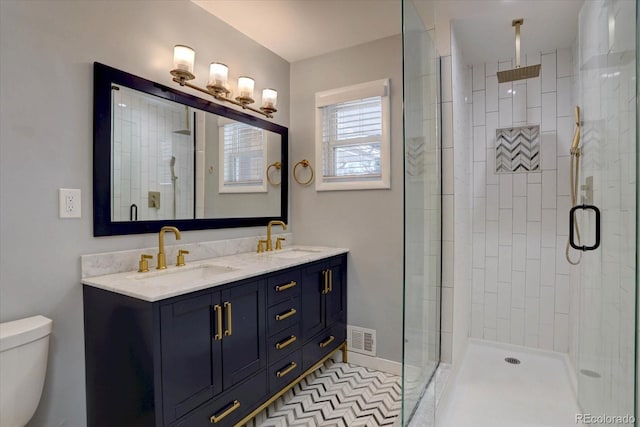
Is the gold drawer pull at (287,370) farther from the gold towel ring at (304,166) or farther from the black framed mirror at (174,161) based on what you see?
the gold towel ring at (304,166)

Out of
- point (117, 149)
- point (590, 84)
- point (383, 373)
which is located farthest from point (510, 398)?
point (117, 149)

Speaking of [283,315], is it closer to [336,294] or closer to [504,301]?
[336,294]

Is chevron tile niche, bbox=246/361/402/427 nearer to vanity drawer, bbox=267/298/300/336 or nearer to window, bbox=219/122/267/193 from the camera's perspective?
vanity drawer, bbox=267/298/300/336

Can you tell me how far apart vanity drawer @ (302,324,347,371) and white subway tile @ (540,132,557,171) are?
205cm

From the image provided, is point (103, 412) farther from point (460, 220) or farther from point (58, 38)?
point (460, 220)

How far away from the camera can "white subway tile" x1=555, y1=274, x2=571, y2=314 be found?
254 cm

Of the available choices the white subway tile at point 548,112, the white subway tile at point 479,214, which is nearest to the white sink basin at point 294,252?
the white subway tile at point 479,214

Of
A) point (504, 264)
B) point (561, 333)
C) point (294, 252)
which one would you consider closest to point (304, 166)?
point (294, 252)

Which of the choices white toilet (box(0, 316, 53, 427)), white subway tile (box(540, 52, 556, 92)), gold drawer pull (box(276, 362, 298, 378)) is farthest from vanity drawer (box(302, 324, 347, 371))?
white subway tile (box(540, 52, 556, 92))

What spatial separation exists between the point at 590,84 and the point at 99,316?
105 inches

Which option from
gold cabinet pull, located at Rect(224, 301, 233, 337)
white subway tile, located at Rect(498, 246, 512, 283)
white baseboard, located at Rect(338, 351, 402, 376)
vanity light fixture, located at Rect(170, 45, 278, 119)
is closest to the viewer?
gold cabinet pull, located at Rect(224, 301, 233, 337)

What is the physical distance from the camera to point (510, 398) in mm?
2033

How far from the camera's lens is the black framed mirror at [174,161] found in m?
1.60

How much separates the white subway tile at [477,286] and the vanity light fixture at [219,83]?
2.20 m
